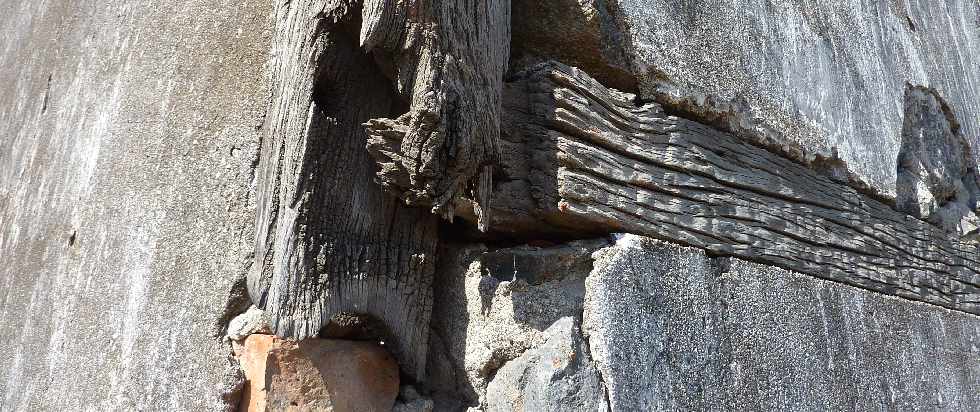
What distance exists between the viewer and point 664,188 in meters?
1.75

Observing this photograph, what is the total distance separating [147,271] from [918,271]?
2.04 metres

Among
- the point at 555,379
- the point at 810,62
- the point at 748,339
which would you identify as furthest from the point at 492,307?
the point at 810,62

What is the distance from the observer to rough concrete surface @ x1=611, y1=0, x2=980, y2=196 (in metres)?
1.84

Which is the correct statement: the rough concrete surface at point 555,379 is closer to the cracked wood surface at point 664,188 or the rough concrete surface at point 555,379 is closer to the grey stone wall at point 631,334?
the grey stone wall at point 631,334

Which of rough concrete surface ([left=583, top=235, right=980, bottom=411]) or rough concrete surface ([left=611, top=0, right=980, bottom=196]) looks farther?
rough concrete surface ([left=611, top=0, right=980, bottom=196])

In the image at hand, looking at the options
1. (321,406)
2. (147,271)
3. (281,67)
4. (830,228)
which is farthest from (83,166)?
(830,228)

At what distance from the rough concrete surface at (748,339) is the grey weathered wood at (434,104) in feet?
1.06

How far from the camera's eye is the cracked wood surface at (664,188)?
1.61 meters

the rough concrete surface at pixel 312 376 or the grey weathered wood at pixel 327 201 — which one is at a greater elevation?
the grey weathered wood at pixel 327 201

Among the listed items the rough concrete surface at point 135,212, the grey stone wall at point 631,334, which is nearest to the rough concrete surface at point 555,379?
the grey stone wall at point 631,334

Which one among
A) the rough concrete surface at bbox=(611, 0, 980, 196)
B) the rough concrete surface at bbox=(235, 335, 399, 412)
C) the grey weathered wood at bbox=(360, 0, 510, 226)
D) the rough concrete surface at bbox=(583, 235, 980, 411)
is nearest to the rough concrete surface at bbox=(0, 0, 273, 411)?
the rough concrete surface at bbox=(235, 335, 399, 412)

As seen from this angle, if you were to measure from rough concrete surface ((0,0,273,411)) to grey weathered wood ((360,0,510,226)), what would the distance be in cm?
35

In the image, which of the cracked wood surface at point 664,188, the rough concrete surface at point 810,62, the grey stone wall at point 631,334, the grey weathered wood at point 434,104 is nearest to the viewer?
the grey weathered wood at point 434,104

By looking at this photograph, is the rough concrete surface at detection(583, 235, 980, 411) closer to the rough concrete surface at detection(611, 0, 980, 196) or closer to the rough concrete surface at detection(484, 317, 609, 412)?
the rough concrete surface at detection(484, 317, 609, 412)
